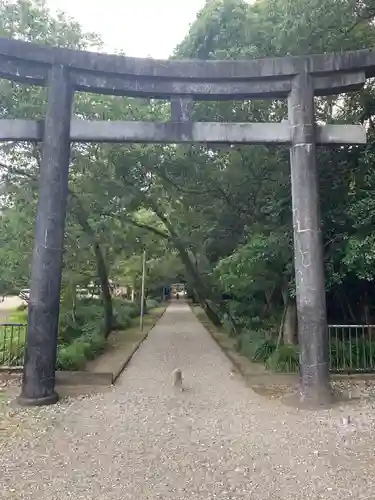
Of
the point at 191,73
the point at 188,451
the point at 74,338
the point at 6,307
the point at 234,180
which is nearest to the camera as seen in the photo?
the point at 188,451

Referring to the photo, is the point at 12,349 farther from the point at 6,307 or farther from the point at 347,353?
the point at 6,307

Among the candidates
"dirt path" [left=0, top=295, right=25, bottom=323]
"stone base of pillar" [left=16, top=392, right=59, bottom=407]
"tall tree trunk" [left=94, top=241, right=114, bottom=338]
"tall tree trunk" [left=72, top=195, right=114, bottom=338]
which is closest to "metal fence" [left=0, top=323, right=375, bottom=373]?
"stone base of pillar" [left=16, top=392, right=59, bottom=407]

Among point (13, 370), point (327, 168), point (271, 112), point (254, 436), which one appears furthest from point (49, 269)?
point (271, 112)

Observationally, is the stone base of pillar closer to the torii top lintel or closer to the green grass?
the green grass

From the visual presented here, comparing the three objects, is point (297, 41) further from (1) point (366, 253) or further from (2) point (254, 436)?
(2) point (254, 436)

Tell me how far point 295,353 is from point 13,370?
19.7ft

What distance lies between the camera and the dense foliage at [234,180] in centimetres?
852

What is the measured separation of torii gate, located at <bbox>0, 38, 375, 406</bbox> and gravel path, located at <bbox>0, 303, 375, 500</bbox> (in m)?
0.99

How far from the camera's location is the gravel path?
12.9 ft

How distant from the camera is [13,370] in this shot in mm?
8656

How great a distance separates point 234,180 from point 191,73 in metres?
5.33

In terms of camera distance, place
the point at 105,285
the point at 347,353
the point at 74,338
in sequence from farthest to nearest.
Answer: the point at 105,285
the point at 74,338
the point at 347,353

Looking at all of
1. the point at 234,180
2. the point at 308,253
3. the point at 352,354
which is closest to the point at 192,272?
the point at 234,180

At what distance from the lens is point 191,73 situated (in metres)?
7.37
